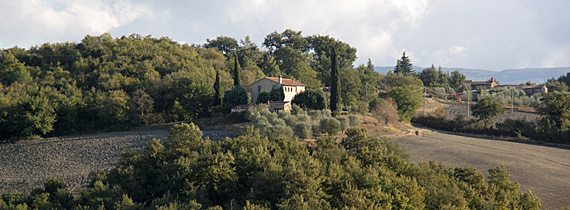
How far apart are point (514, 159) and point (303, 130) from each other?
16.7m

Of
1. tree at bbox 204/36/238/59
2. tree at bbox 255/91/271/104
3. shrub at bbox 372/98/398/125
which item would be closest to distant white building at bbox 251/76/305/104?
tree at bbox 255/91/271/104

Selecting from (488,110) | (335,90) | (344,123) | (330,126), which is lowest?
(330,126)

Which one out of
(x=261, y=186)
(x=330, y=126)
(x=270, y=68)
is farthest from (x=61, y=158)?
(x=270, y=68)

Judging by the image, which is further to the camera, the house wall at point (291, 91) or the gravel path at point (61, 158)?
the house wall at point (291, 91)

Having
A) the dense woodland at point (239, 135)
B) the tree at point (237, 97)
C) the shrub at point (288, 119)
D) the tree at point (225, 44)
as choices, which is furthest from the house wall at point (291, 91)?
the tree at point (225, 44)

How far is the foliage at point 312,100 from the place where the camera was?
4061cm

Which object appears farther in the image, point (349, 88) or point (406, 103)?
point (349, 88)

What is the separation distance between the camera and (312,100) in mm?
40844

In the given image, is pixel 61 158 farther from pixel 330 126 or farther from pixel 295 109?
pixel 295 109

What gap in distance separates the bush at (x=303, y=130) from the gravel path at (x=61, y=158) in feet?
22.3

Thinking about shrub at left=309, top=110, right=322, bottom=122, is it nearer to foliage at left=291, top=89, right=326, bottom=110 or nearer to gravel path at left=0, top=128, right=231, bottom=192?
foliage at left=291, top=89, right=326, bottom=110

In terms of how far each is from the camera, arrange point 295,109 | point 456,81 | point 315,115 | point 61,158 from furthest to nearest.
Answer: point 456,81, point 295,109, point 315,115, point 61,158

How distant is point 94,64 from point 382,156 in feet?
172

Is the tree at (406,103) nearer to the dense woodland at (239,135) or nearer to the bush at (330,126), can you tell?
the dense woodland at (239,135)
